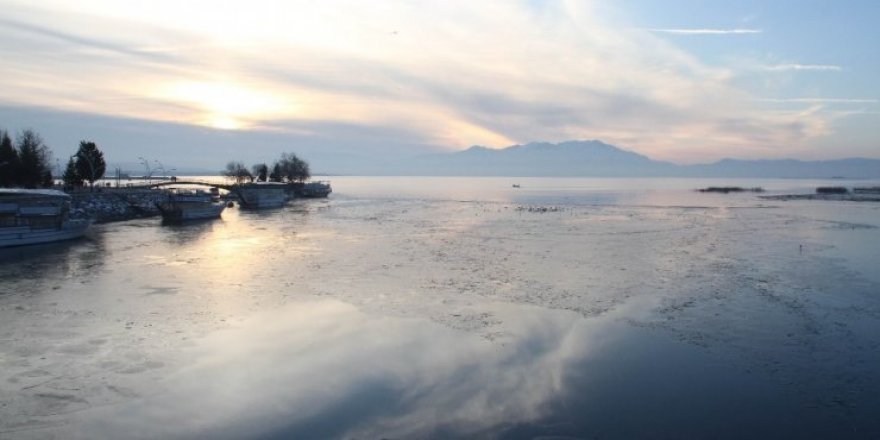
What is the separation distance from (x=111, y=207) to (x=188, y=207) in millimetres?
11904

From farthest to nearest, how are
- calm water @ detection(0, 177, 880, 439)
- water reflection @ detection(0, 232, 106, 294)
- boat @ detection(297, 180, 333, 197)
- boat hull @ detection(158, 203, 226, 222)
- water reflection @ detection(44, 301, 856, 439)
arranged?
1. boat @ detection(297, 180, 333, 197)
2. boat hull @ detection(158, 203, 226, 222)
3. water reflection @ detection(0, 232, 106, 294)
4. calm water @ detection(0, 177, 880, 439)
5. water reflection @ detection(44, 301, 856, 439)

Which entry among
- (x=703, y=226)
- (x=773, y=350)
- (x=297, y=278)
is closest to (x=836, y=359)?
(x=773, y=350)

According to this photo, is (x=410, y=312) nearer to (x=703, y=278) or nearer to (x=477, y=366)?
(x=477, y=366)

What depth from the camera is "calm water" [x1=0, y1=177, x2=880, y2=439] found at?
996 cm

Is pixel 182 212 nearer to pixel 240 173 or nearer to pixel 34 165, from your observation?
pixel 34 165

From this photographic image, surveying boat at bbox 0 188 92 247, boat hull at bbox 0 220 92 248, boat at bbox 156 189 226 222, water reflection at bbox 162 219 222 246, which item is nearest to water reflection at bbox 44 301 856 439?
Answer: water reflection at bbox 162 219 222 246

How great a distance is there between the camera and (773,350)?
45.2 ft

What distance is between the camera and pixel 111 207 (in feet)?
208

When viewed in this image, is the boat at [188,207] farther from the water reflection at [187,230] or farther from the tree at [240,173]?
the tree at [240,173]

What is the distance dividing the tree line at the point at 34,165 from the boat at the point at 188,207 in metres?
14.8

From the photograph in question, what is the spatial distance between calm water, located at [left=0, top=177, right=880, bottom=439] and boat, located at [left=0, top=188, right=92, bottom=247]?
27.9 feet

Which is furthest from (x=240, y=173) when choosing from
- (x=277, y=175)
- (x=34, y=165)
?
(x=34, y=165)

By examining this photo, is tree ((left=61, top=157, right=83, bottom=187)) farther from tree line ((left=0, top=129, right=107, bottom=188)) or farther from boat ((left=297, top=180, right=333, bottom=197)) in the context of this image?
boat ((left=297, top=180, right=333, bottom=197))

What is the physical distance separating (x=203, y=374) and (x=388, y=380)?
4.03m
